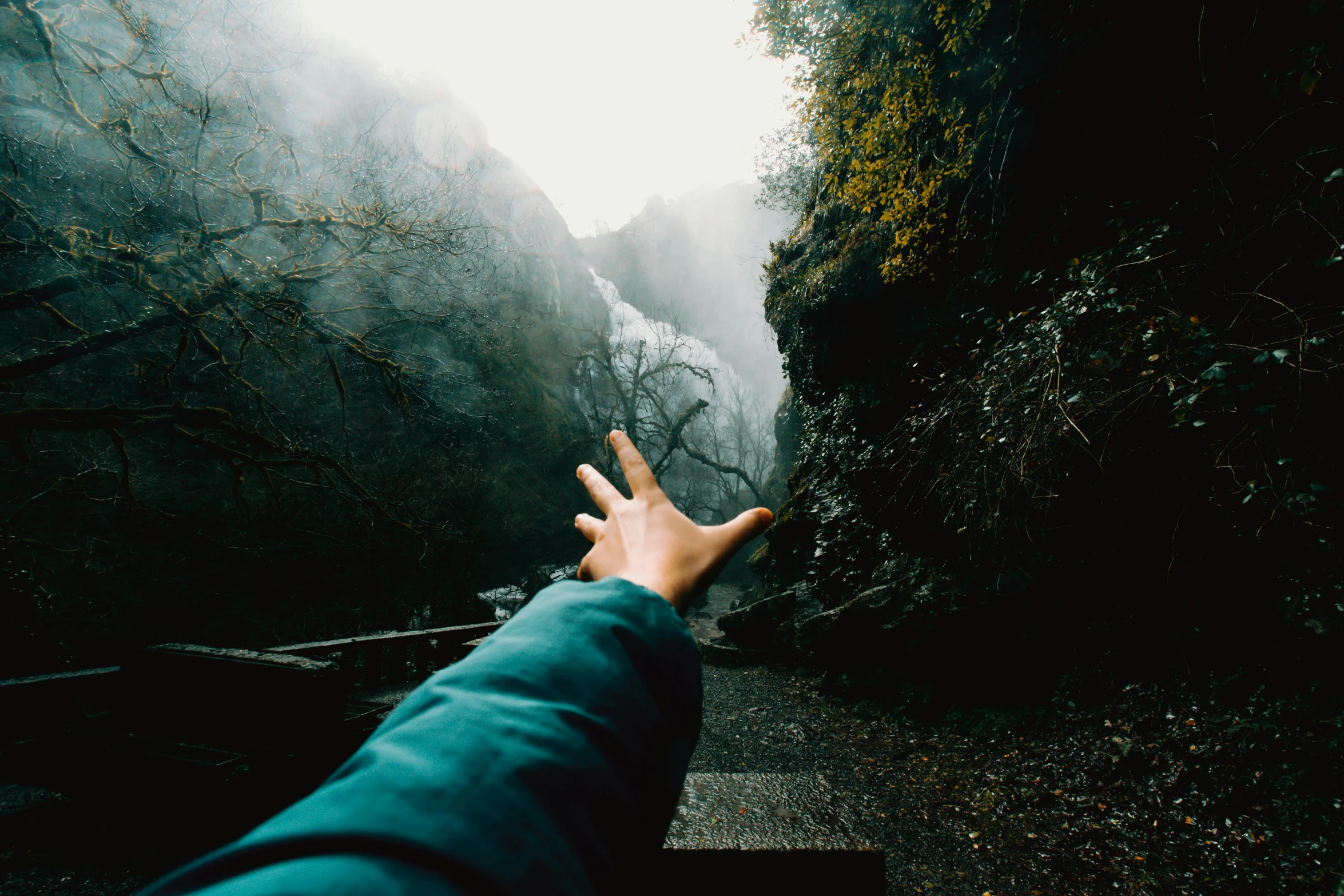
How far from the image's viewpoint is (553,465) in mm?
20484

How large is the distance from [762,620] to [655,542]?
28.0 feet

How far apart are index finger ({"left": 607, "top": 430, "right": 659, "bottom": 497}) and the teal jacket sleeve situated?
487 mm

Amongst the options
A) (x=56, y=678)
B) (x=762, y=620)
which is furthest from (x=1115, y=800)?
(x=56, y=678)

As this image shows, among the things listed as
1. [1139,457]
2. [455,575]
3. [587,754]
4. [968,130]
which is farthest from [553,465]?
[587,754]

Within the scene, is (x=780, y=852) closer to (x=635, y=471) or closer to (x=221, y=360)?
(x=635, y=471)

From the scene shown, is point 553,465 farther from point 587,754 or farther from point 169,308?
point 587,754

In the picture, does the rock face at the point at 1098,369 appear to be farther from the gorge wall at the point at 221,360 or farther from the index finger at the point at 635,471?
the gorge wall at the point at 221,360

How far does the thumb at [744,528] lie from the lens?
45.7 inches

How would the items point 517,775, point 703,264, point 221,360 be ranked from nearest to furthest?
point 517,775, point 221,360, point 703,264

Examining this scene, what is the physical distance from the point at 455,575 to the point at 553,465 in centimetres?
820

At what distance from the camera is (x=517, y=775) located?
0.48 meters

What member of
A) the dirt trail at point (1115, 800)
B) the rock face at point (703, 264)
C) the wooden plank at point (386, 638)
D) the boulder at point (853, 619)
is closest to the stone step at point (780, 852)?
the dirt trail at point (1115, 800)

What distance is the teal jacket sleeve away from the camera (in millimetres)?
402

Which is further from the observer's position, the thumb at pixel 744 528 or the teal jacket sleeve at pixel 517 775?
the thumb at pixel 744 528
